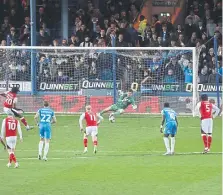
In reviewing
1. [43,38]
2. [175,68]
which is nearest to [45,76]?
[43,38]

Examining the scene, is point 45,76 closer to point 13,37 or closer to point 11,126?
point 13,37

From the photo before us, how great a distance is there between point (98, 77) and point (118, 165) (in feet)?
40.5

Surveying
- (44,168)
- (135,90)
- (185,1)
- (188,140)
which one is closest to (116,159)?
(44,168)

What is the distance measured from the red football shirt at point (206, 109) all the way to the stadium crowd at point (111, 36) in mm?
8487

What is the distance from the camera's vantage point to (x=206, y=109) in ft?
106

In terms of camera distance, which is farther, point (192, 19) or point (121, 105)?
point (192, 19)

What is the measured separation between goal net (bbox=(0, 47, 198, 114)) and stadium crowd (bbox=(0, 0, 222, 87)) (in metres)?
0.04

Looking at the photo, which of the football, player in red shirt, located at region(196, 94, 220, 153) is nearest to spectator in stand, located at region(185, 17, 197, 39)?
the football

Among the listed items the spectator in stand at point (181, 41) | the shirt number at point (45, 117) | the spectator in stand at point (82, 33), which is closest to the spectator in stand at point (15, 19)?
the spectator in stand at point (82, 33)

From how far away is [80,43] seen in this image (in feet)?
148

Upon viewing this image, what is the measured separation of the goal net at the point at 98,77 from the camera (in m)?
41.1

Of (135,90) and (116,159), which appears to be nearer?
(116,159)

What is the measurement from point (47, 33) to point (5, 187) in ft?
70.0

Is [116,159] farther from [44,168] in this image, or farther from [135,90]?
[135,90]
